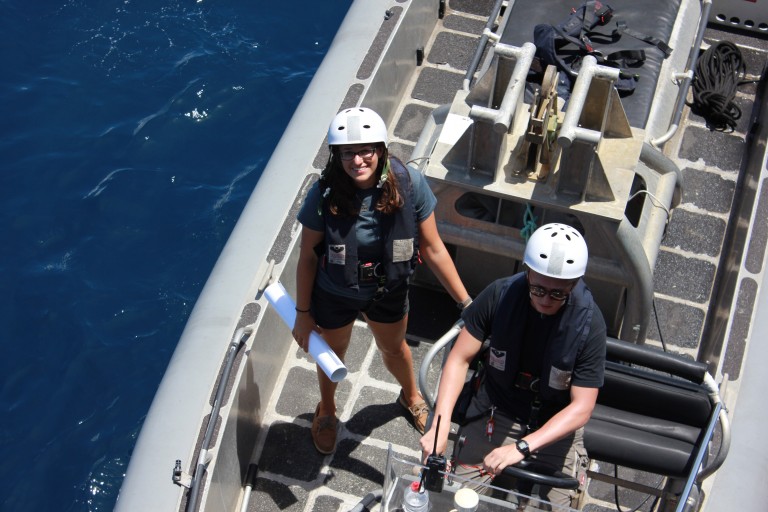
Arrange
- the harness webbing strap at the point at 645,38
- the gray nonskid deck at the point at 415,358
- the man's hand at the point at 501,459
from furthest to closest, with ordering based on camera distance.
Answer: the harness webbing strap at the point at 645,38
the gray nonskid deck at the point at 415,358
the man's hand at the point at 501,459

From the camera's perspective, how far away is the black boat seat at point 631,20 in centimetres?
566

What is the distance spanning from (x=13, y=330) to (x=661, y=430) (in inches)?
200

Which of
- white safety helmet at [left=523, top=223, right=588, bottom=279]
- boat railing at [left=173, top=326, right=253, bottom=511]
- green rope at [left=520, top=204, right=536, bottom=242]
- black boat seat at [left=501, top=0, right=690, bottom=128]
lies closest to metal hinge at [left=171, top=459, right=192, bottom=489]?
boat railing at [left=173, top=326, right=253, bottom=511]

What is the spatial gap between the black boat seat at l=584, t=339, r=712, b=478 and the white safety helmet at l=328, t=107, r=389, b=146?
4.09 feet

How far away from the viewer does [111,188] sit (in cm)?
825

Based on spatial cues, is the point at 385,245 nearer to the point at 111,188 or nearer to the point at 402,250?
the point at 402,250

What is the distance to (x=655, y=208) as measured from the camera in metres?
5.07

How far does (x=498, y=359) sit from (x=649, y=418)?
769mm

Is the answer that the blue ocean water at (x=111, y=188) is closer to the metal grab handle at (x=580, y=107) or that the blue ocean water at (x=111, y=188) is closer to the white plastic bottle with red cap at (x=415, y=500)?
the white plastic bottle with red cap at (x=415, y=500)

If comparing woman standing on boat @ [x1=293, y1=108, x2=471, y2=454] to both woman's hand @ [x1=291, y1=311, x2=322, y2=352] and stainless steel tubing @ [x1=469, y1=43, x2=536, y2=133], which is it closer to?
woman's hand @ [x1=291, y1=311, x2=322, y2=352]

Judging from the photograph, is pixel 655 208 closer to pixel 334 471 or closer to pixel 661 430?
pixel 661 430

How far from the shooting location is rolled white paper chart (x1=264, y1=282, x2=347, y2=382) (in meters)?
4.21

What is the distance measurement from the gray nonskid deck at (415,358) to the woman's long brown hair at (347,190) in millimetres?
1494

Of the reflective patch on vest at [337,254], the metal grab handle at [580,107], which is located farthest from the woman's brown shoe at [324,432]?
the metal grab handle at [580,107]
